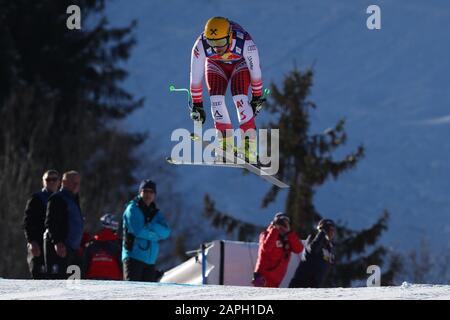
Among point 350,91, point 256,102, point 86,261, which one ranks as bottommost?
point 86,261

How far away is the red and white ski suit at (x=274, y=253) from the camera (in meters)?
11.8

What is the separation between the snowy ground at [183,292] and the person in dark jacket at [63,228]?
3.79 ft

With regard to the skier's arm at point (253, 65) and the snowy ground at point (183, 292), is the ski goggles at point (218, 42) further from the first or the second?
the snowy ground at point (183, 292)

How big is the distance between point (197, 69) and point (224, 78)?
0.32 m

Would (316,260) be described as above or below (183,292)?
above

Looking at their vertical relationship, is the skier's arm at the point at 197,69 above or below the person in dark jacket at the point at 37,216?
above

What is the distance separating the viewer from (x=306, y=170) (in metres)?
23.0

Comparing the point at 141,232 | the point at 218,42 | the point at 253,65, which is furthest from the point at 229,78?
the point at 141,232

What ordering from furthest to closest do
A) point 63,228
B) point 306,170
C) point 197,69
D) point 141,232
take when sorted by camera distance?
point 306,170 < point 197,69 < point 141,232 < point 63,228

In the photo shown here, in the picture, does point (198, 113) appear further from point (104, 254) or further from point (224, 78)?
point (104, 254)

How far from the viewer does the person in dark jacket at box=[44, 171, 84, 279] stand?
1109 cm

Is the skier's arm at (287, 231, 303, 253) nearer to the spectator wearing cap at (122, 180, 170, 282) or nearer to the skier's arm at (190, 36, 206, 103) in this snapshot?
the spectator wearing cap at (122, 180, 170, 282)

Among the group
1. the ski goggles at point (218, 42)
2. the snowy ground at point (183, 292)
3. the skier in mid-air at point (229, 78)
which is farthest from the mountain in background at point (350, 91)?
the snowy ground at point (183, 292)

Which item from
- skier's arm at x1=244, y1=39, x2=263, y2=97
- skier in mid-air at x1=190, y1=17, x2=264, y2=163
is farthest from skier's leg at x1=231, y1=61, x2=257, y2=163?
skier's arm at x1=244, y1=39, x2=263, y2=97
